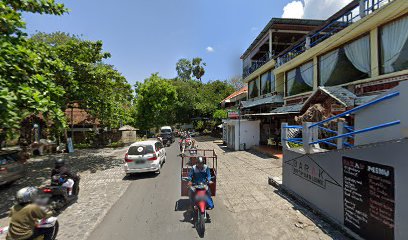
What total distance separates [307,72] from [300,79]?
0.91 metres

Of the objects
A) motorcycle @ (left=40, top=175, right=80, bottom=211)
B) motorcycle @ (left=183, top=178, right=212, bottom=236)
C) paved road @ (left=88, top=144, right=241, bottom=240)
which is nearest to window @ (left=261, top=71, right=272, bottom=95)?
paved road @ (left=88, top=144, right=241, bottom=240)

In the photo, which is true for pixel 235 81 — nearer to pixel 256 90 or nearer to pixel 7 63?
pixel 256 90

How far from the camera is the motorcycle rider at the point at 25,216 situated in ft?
11.2

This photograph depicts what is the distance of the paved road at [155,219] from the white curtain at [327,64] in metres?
9.78

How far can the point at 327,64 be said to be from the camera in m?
12.2

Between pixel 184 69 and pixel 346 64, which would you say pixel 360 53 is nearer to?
pixel 346 64

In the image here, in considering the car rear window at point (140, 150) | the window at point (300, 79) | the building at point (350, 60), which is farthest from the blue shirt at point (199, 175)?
the window at point (300, 79)

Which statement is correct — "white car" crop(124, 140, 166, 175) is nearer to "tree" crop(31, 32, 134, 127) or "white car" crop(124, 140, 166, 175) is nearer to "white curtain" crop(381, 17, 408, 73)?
"tree" crop(31, 32, 134, 127)

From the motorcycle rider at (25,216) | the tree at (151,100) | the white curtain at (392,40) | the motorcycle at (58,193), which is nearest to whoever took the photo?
the motorcycle rider at (25,216)

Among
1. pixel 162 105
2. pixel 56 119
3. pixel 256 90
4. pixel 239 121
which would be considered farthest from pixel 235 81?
pixel 56 119

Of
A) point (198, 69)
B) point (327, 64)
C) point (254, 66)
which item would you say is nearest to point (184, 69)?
point (198, 69)

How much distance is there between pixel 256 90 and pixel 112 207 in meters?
19.9

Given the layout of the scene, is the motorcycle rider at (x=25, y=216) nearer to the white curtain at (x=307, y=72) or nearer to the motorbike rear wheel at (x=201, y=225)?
the motorbike rear wheel at (x=201, y=225)

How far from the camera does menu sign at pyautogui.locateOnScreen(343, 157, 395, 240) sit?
3.57m
